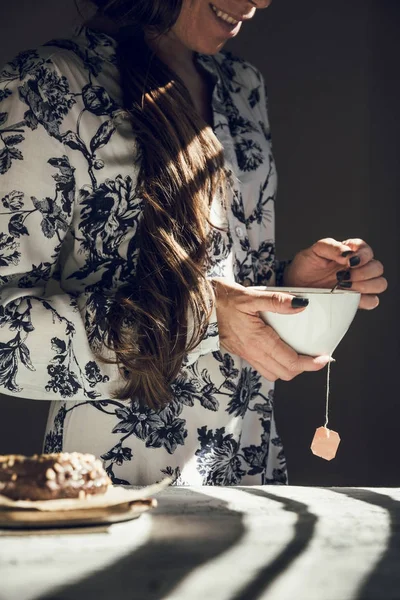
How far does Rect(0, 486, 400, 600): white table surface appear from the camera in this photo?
0.80 meters

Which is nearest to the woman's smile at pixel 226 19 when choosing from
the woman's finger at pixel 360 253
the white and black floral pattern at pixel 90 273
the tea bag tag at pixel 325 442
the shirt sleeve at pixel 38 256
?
the white and black floral pattern at pixel 90 273

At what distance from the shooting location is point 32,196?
1359 millimetres

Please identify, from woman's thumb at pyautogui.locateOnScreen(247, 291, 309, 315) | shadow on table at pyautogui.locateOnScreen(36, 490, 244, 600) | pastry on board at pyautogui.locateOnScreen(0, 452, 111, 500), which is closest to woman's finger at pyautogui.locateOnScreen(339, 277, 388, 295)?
woman's thumb at pyautogui.locateOnScreen(247, 291, 309, 315)

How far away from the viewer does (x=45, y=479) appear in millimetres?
938

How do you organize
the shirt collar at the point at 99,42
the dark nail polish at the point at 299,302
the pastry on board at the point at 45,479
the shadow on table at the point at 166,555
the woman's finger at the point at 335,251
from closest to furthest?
the shadow on table at the point at 166,555 → the pastry on board at the point at 45,479 → the dark nail polish at the point at 299,302 → the shirt collar at the point at 99,42 → the woman's finger at the point at 335,251

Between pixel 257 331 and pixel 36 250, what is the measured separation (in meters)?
0.34

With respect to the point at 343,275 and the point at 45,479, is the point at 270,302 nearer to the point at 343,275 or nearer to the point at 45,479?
the point at 343,275

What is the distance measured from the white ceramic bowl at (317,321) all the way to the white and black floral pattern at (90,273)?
118 millimetres

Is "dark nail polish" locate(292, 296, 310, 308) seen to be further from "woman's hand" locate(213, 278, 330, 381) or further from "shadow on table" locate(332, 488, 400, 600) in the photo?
"shadow on table" locate(332, 488, 400, 600)

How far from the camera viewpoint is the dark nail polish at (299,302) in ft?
4.20

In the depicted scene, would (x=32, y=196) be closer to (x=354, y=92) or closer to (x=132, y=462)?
(x=132, y=462)

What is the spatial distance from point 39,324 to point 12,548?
0.51 meters

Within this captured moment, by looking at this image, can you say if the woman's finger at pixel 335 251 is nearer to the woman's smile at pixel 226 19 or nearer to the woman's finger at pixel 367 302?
the woman's finger at pixel 367 302

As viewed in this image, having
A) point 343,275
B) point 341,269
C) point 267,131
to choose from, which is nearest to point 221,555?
point 343,275
